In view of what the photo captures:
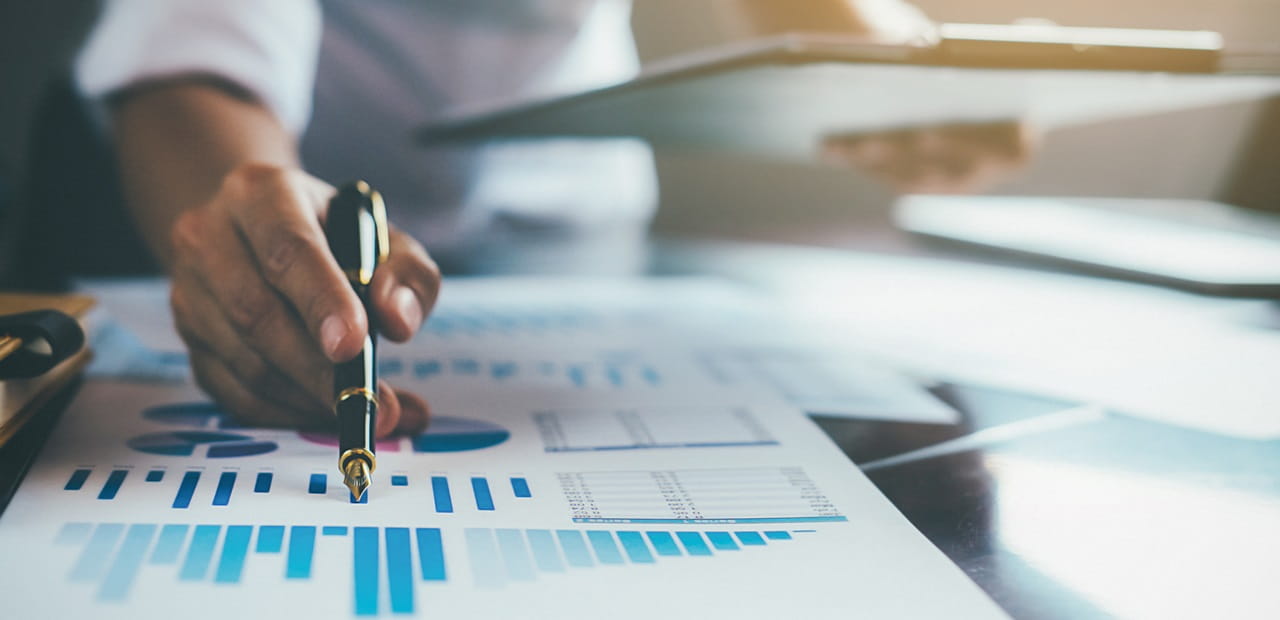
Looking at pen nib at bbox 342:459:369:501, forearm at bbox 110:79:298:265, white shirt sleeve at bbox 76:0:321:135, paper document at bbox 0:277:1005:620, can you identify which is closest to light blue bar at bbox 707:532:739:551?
paper document at bbox 0:277:1005:620

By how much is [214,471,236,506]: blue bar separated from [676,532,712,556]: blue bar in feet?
0.45

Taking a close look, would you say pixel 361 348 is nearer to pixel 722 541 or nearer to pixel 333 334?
pixel 333 334

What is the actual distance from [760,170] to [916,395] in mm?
1172

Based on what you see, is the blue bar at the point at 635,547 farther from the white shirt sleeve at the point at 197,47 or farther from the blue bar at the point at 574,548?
the white shirt sleeve at the point at 197,47

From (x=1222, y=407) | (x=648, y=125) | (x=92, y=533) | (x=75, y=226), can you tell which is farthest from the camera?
(x=75, y=226)

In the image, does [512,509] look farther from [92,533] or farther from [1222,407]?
[1222,407]

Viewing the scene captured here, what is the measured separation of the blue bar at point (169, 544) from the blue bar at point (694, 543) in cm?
13

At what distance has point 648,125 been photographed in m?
0.61

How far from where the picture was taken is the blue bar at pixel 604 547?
25 cm

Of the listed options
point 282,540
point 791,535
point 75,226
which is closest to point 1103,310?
point 791,535

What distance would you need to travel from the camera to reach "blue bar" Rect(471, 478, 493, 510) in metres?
0.28

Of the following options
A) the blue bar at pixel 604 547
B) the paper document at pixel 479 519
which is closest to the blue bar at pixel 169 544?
the paper document at pixel 479 519

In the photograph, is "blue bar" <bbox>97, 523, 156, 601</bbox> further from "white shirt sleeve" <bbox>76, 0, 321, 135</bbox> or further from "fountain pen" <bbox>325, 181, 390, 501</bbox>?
"white shirt sleeve" <bbox>76, 0, 321, 135</bbox>

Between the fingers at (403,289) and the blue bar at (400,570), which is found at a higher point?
the fingers at (403,289)
